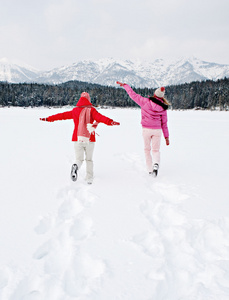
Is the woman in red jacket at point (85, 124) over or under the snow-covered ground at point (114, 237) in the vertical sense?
over

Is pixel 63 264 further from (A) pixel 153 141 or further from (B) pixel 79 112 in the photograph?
(A) pixel 153 141

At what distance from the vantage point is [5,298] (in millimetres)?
2111

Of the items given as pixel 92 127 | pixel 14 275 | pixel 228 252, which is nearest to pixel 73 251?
pixel 14 275

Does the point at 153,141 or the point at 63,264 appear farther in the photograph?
the point at 153,141

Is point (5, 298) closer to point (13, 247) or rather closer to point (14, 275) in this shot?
point (14, 275)

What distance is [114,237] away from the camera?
3.12 metres

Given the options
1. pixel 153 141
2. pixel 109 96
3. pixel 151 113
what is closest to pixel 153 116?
pixel 151 113

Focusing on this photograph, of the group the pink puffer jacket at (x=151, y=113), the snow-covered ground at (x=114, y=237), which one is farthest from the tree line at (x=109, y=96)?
the snow-covered ground at (x=114, y=237)

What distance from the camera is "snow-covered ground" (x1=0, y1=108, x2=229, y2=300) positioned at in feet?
7.50

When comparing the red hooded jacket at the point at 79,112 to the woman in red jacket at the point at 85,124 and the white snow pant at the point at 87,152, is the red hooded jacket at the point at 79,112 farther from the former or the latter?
the white snow pant at the point at 87,152

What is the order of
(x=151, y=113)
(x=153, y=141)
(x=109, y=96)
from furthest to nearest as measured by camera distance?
1. (x=109, y=96)
2. (x=153, y=141)
3. (x=151, y=113)

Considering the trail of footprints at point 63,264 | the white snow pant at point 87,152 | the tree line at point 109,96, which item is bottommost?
the trail of footprints at point 63,264

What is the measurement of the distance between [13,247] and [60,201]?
1.49m

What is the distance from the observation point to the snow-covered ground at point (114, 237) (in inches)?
90.0
